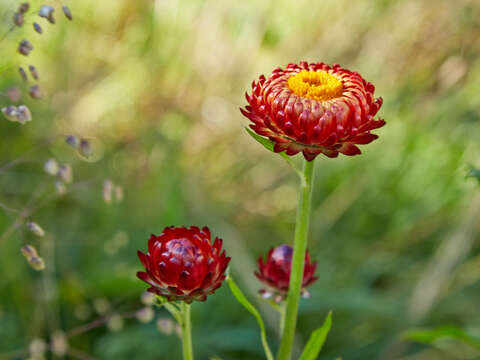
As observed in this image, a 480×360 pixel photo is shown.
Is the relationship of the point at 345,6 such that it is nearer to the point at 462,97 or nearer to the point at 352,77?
the point at 462,97

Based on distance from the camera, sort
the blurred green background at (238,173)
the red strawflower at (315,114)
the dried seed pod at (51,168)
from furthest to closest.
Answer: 1. the blurred green background at (238,173)
2. the dried seed pod at (51,168)
3. the red strawflower at (315,114)

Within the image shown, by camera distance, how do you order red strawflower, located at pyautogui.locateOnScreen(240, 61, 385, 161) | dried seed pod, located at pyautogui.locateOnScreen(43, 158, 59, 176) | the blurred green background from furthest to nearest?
the blurred green background
dried seed pod, located at pyautogui.locateOnScreen(43, 158, 59, 176)
red strawflower, located at pyautogui.locateOnScreen(240, 61, 385, 161)

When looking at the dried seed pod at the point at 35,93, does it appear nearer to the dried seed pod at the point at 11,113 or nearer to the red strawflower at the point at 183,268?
the dried seed pod at the point at 11,113

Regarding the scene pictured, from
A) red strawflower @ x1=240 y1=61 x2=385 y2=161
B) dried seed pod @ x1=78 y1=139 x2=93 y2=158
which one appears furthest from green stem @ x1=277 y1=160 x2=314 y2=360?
dried seed pod @ x1=78 y1=139 x2=93 y2=158

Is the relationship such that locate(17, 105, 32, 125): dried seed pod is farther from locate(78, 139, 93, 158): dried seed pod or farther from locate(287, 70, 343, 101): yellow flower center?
locate(287, 70, 343, 101): yellow flower center

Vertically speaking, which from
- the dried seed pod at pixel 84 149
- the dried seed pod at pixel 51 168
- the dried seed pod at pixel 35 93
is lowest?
the dried seed pod at pixel 51 168

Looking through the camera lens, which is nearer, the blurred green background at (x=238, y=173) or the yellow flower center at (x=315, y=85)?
the yellow flower center at (x=315, y=85)

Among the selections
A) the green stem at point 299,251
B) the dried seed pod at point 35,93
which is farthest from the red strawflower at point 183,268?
the dried seed pod at point 35,93

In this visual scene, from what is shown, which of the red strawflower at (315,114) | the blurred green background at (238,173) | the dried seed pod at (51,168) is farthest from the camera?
the blurred green background at (238,173)
